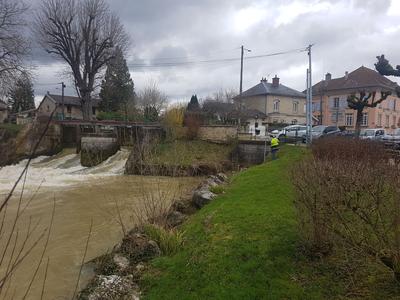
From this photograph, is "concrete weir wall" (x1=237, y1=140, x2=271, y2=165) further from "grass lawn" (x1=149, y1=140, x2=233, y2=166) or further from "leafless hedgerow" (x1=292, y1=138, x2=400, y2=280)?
"leafless hedgerow" (x1=292, y1=138, x2=400, y2=280)

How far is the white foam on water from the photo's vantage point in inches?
883

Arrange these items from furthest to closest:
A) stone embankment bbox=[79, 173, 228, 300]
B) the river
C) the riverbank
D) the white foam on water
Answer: the riverbank → the white foam on water → the river → stone embankment bbox=[79, 173, 228, 300]

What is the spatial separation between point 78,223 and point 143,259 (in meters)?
5.76

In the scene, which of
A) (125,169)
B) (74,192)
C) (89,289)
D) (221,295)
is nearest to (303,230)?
(221,295)

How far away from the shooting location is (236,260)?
276 inches

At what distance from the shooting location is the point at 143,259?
7848mm

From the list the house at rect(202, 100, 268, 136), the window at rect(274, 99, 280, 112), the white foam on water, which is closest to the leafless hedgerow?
the white foam on water

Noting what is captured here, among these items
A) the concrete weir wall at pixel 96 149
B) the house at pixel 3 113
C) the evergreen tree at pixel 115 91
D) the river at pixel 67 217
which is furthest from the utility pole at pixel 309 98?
the house at pixel 3 113

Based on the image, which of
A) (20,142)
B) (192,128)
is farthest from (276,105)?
(20,142)

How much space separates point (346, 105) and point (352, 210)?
202ft

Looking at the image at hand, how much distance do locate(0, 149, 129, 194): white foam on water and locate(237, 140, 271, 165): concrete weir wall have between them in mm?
8627

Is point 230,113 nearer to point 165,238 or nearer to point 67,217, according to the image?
point 67,217

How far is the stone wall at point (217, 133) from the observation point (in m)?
32.2

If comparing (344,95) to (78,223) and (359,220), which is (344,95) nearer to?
(78,223)
